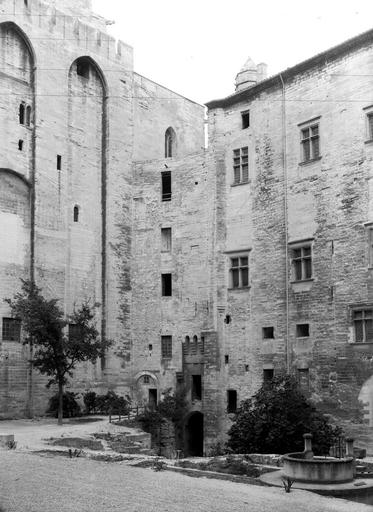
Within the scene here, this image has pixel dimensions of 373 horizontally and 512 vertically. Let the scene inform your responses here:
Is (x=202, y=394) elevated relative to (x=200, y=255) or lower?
lower

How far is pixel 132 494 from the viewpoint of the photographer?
1373 centimetres

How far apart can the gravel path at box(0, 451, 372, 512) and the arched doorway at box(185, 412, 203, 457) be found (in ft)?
52.0

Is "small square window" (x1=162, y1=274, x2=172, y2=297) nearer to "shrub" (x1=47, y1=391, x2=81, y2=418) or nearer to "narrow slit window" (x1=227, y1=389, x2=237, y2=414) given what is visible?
"narrow slit window" (x1=227, y1=389, x2=237, y2=414)

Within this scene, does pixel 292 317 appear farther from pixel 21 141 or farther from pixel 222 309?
pixel 21 141

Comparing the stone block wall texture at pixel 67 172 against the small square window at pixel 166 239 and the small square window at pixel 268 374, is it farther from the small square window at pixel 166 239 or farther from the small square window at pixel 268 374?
the small square window at pixel 268 374

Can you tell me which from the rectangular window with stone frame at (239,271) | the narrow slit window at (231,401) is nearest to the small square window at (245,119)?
the rectangular window with stone frame at (239,271)

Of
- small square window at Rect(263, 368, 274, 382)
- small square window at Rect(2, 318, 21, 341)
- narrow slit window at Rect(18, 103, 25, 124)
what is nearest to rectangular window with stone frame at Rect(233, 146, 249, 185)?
small square window at Rect(263, 368, 274, 382)

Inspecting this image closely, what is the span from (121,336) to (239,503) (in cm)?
2286

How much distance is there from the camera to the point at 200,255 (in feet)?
110

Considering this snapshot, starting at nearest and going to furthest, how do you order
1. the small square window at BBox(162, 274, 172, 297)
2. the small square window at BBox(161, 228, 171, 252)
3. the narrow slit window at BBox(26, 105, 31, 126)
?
the narrow slit window at BBox(26, 105, 31, 126), the small square window at BBox(162, 274, 172, 297), the small square window at BBox(161, 228, 171, 252)

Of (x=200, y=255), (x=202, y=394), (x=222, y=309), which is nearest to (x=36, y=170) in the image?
(x=200, y=255)

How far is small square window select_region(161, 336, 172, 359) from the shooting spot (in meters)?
34.3

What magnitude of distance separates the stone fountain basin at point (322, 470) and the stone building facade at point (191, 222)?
9714 millimetres

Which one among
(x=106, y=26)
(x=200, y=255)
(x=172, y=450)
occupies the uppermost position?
(x=106, y=26)
